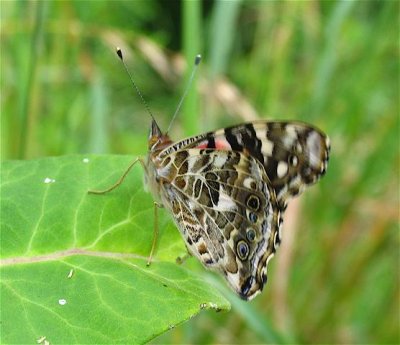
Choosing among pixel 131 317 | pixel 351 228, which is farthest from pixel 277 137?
pixel 351 228

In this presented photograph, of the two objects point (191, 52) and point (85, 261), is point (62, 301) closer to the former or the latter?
point (85, 261)

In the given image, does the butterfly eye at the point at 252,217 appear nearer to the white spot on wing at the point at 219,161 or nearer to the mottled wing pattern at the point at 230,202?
the mottled wing pattern at the point at 230,202

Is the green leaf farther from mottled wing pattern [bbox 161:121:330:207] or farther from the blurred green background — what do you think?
the blurred green background

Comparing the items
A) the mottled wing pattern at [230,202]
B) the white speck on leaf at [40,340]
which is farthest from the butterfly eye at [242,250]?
the white speck on leaf at [40,340]

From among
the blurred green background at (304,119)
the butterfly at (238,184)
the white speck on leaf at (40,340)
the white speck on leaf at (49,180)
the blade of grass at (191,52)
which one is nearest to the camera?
the white speck on leaf at (40,340)

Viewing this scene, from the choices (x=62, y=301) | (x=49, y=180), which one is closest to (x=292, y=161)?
(x=49, y=180)

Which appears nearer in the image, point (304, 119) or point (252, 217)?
point (252, 217)

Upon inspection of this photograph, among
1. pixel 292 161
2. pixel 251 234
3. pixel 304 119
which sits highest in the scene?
pixel 292 161
